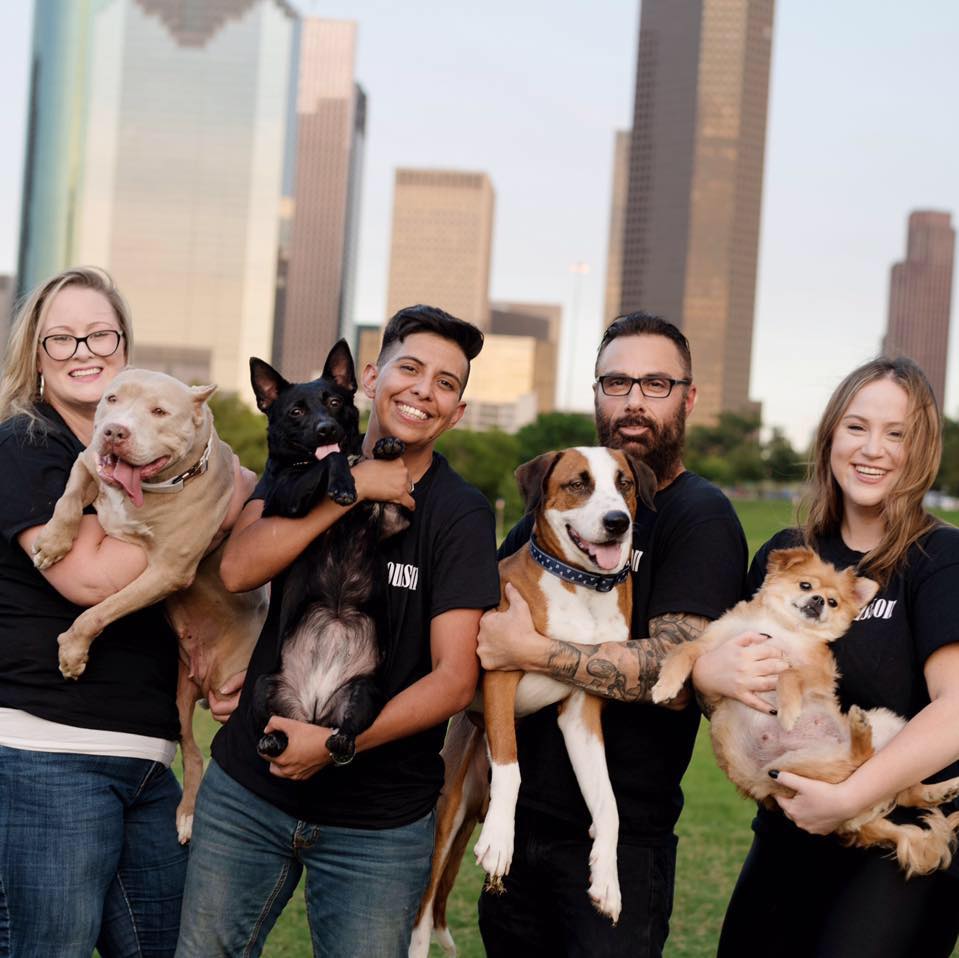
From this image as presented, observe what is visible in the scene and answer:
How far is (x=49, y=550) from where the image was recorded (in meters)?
3.40

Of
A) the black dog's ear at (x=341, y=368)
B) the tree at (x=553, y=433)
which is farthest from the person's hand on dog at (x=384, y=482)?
the tree at (x=553, y=433)

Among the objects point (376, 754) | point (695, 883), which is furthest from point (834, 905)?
point (695, 883)

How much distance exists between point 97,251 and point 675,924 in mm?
146880

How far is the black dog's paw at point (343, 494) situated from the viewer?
3270 millimetres

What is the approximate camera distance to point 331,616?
3.38m

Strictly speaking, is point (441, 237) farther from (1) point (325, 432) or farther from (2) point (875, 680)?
(2) point (875, 680)

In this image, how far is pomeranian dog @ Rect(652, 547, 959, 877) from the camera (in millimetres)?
3262

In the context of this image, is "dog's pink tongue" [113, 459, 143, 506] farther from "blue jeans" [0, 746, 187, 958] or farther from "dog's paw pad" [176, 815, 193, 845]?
"dog's paw pad" [176, 815, 193, 845]

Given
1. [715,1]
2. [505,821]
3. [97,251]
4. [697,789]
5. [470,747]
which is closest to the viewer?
[505,821]

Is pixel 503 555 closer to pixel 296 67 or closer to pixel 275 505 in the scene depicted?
pixel 275 505

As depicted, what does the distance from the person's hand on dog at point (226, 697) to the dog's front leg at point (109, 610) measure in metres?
0.48

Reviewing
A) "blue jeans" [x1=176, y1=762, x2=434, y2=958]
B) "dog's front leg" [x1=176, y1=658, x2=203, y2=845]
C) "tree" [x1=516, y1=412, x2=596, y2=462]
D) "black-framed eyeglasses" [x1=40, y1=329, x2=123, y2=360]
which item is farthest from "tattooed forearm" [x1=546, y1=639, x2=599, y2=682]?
"tree" [x1=516, y1=412, x2=596, y2=462]

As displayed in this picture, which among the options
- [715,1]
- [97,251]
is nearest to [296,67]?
[97,251]

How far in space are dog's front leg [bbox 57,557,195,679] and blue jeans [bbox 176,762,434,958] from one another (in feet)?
2.07
